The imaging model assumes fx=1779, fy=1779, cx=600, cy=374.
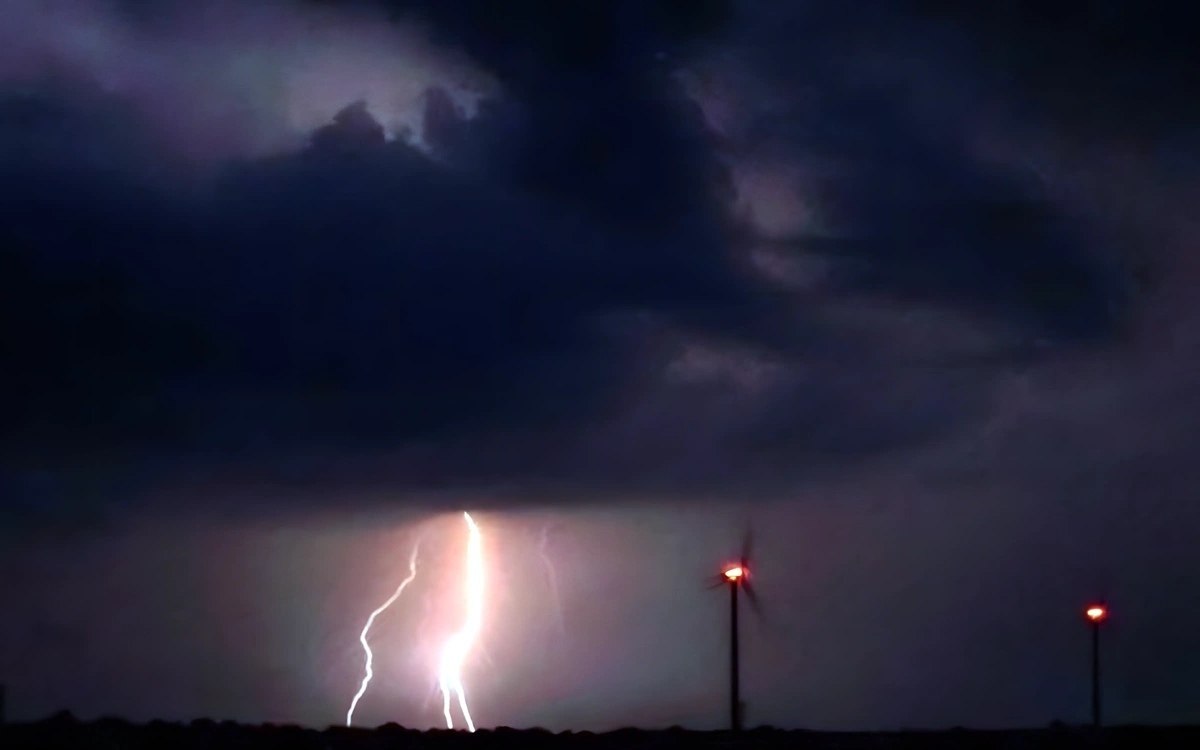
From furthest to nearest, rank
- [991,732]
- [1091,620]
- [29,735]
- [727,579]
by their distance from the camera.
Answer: [1091,620] → [727,579] → [991,732] → [29,735]

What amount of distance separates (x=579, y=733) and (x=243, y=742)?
7419 mm

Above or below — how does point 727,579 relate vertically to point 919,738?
above

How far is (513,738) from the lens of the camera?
3934 centimetres

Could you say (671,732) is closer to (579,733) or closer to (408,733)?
(579,733)

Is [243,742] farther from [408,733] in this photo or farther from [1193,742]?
[1193,742]

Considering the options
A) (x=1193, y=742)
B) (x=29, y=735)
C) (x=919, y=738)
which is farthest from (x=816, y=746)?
(x=29, y=735)

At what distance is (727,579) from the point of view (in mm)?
79500

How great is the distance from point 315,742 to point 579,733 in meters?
5.98

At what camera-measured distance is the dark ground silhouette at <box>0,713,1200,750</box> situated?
3619 cm

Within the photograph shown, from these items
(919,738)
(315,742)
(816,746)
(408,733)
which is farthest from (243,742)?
(919,738)

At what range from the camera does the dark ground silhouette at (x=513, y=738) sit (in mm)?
36188

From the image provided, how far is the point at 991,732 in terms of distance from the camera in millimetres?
41156

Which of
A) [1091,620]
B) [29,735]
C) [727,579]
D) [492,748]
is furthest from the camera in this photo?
[1091,620]

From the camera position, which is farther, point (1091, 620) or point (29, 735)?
point (1091, 620)
